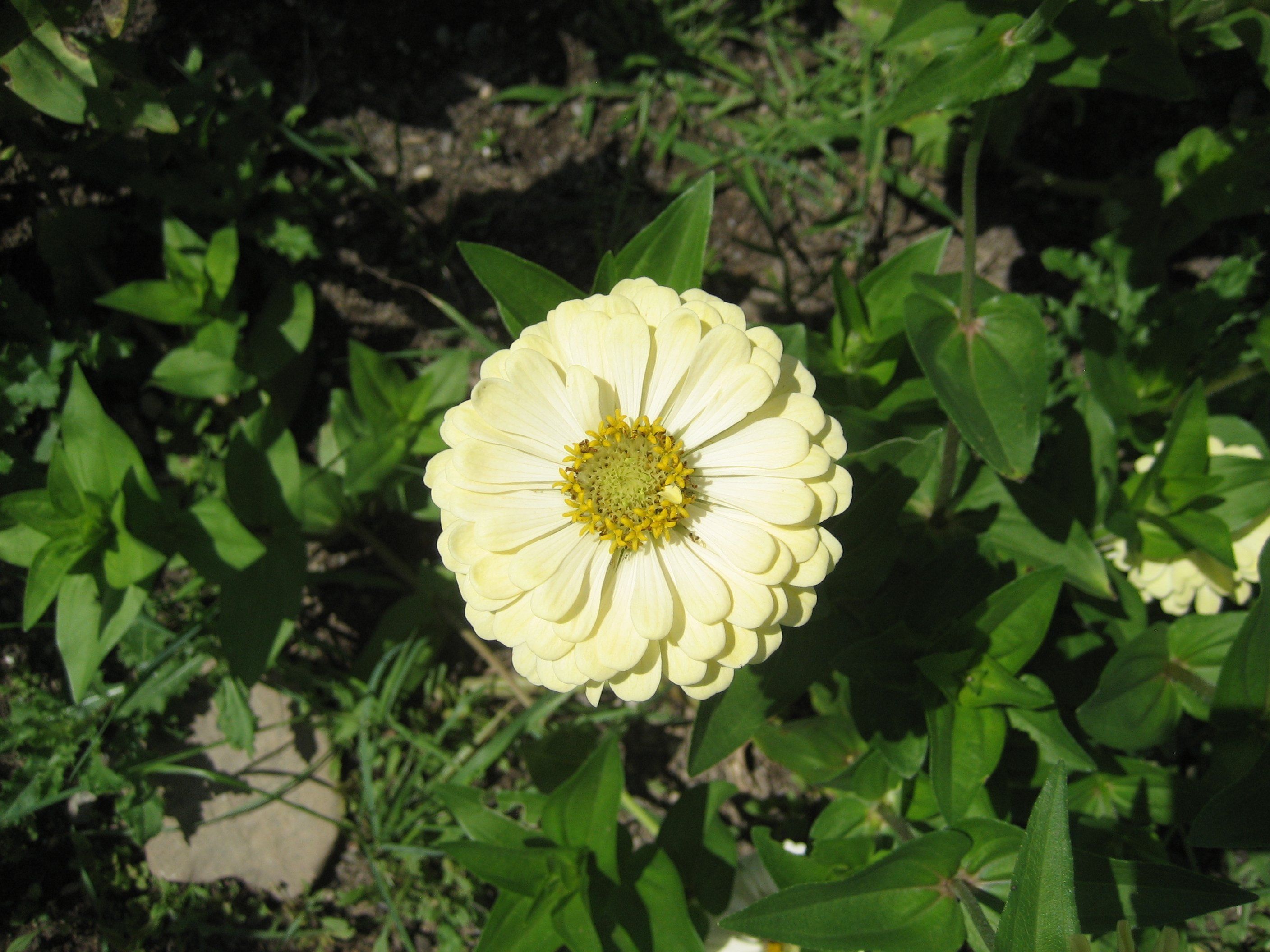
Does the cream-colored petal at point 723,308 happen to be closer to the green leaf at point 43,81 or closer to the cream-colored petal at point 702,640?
the cream-colored petal at point 702,640

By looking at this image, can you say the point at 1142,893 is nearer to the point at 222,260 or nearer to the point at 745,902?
the point at 745,902

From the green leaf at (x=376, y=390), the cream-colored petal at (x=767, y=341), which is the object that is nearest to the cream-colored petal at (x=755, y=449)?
the cream-colored petal at (x=767, y=341)

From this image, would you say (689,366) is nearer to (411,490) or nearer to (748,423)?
(748,423)

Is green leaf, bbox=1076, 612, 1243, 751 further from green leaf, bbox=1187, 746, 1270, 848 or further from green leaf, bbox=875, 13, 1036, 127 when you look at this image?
green leaf, bbox=875, 13, 1036, 127

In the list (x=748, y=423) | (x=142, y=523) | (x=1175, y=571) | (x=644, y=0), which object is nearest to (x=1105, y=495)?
(x=1175, y=571)

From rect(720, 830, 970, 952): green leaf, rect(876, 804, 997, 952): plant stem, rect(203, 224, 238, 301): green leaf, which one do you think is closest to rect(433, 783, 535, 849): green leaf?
rect(720, 830, 970, 952): green leaf

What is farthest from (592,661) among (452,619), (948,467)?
(452,619)
